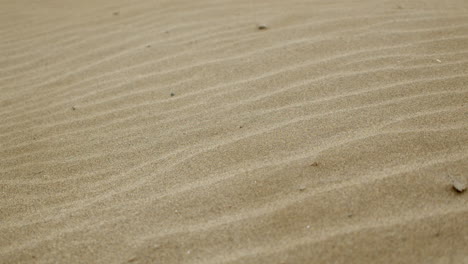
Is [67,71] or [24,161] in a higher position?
[67,71]

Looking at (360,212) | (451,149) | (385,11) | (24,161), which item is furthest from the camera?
(385,11)

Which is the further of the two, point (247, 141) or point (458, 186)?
point (247, 141)

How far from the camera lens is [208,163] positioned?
2.06 meters

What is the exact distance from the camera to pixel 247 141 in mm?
2158

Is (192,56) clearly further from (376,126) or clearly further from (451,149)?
(451,149)

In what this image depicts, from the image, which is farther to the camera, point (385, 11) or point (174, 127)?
point (385, 11)

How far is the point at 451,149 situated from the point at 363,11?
6.09 feet

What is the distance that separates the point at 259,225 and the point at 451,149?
95 centimetres

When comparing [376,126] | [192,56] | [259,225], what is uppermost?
[192,56]

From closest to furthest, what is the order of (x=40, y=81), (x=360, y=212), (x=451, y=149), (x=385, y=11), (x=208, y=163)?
1. (x=360, y=212)
2. (x=451, y=149)
3. (x=208, y=163)
4. (x=40, y=81)
5. (x=385, y=11)

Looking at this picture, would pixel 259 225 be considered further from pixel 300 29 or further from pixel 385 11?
pixel 385 11

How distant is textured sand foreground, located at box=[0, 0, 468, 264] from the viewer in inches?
65.7

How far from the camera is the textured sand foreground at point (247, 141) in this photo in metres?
1.67

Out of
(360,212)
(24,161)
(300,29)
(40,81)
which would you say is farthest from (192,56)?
(360,212)
